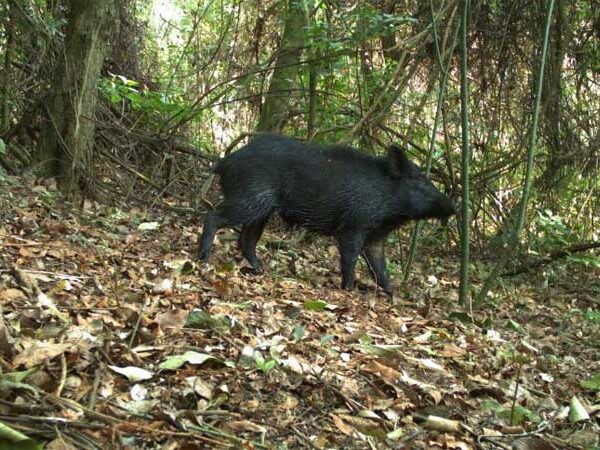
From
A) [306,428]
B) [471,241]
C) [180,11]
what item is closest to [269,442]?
[306,428]

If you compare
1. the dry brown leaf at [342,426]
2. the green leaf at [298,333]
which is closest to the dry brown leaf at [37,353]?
the dry brown leaf at [342,426]

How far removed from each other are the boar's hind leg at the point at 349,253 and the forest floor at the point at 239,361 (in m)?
0.53

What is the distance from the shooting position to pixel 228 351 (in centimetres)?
350

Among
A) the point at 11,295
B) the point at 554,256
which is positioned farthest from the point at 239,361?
the point at 554,256

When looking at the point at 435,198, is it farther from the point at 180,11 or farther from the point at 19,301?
the point at 180,11

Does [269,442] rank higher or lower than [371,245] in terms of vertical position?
lower

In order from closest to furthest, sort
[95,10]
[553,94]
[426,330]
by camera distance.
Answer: [426,330] < [95,10] < [553,94]

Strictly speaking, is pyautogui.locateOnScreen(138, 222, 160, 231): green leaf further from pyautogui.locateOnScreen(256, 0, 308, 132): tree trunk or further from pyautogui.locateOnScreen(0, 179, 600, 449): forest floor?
pyautogui.locateOnScreen(256, 0, 308, 132): tree trunk

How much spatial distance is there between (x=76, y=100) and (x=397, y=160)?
10.3ft

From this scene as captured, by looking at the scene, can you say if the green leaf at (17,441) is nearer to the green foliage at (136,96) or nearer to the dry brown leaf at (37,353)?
the dry brown leaf at (37,353)

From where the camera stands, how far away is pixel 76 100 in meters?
7.10

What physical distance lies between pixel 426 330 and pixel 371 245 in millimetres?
2620

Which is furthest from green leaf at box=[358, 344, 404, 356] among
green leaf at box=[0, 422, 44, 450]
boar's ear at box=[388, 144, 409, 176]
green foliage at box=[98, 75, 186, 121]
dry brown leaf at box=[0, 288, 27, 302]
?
green foliage at box=[98, 75, 186, 121]

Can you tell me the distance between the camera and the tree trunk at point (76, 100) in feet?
23.2
